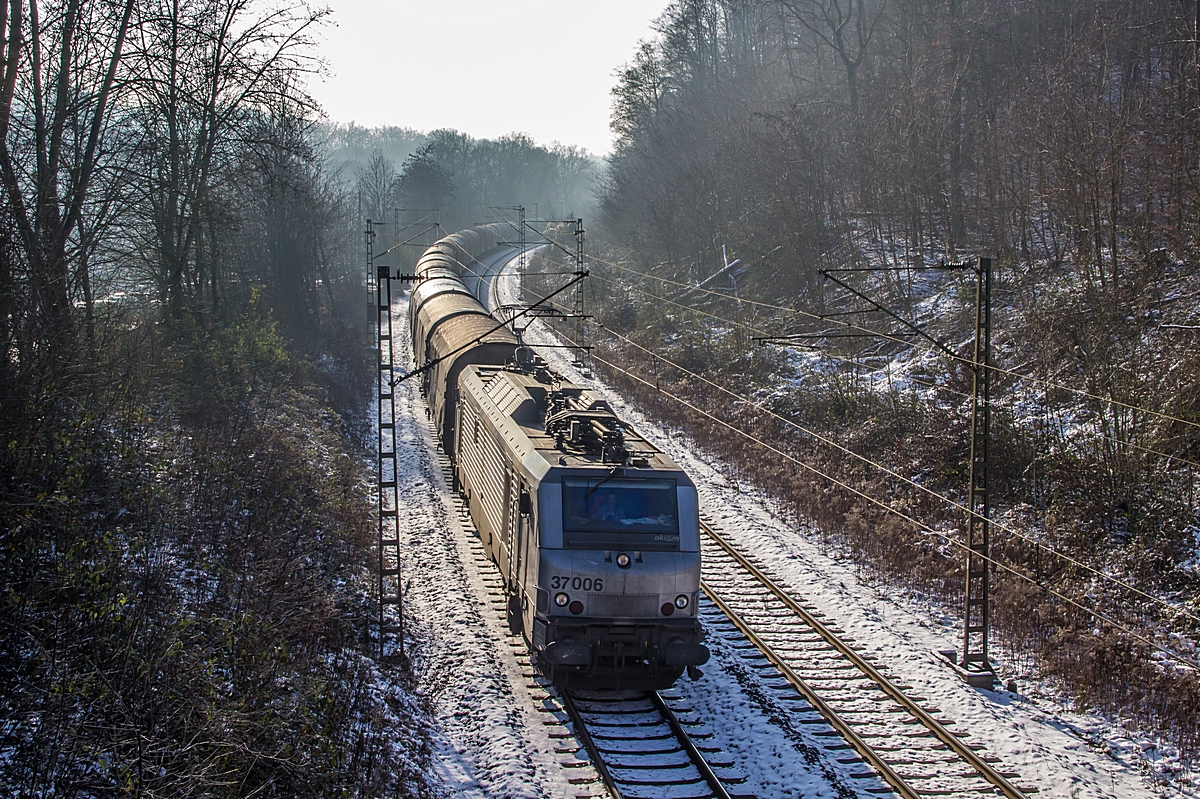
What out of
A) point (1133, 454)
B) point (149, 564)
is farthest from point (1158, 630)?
point (149, 564)

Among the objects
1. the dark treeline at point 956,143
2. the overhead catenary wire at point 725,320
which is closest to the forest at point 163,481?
the overhead catenary wire at point 725,320

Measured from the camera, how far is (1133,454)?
1455 centimetres

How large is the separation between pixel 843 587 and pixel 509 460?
6.64 metres

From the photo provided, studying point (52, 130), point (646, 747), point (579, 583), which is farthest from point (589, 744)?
point (52, 130)

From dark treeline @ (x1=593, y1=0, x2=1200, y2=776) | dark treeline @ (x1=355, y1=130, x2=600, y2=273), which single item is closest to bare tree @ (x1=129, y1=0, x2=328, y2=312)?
dark treeline @ (x1=593, y1=0, x2=1200, y2=776)

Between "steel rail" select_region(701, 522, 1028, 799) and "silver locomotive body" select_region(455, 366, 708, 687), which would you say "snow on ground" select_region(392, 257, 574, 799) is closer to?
"silver locomotive body" select_region(455, 366, 708, 687)

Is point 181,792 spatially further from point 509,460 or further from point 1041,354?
point 1041,354

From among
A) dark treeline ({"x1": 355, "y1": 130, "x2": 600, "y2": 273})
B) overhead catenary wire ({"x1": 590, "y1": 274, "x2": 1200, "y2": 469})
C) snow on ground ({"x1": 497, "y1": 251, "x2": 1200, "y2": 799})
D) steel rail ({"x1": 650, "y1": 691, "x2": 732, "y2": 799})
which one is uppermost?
dark treeline ({"x1": 355, "y1": 130, "x2": 600, "y2": 273})

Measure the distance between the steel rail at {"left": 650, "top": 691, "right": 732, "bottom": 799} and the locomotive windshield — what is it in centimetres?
197

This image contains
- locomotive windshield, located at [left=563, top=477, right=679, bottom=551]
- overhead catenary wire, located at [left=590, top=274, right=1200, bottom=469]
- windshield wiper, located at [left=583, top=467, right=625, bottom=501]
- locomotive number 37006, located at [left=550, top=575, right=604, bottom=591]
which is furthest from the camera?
overhead catenary wire, located at [left=590, top=274, right=1200, bottom=469]

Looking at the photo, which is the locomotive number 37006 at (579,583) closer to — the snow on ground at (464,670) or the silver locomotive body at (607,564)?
the silver locomotive body at (607,564)

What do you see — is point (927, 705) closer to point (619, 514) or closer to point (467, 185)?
point (619, 514)

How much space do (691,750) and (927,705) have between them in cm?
353

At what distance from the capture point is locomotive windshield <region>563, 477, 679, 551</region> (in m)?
10.7
